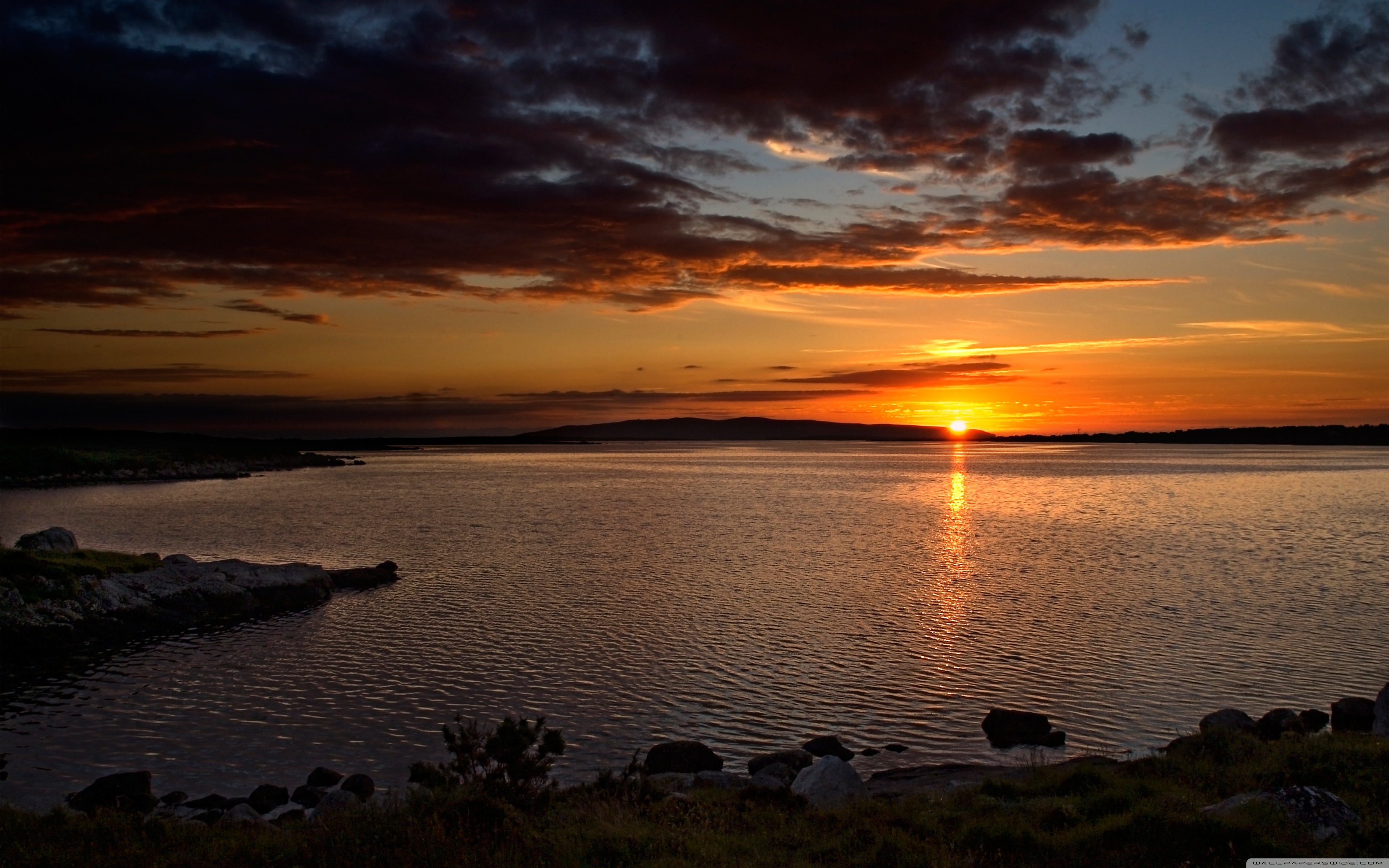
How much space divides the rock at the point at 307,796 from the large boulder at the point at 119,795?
2.59 m

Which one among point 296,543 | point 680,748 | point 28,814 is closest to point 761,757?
point 680,748

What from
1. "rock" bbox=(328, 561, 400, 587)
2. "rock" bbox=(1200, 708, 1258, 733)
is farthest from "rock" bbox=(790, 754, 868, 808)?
"rock" bbox=(328, 561, 400, 587)

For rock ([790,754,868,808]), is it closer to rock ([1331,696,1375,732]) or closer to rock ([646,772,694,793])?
rock ([646,772,694,793])

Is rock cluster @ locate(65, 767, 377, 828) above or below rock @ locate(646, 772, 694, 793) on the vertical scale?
below

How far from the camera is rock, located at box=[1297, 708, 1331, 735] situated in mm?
19688

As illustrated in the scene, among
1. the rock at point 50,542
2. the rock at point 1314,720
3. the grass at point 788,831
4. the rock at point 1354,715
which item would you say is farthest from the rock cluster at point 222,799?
the rock at point 50,542

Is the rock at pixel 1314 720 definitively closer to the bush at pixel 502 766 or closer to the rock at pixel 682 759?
the rock at pixel 682 759

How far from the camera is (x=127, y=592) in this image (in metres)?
34.8

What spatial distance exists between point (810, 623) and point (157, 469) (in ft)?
458

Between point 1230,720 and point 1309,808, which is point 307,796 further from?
point 1230,720

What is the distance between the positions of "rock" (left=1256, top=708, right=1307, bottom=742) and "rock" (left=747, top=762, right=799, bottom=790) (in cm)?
1052

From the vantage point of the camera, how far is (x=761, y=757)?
1877 centimetres

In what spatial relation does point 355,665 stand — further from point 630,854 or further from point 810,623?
point 630,854

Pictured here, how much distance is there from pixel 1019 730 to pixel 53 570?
36.6 m
